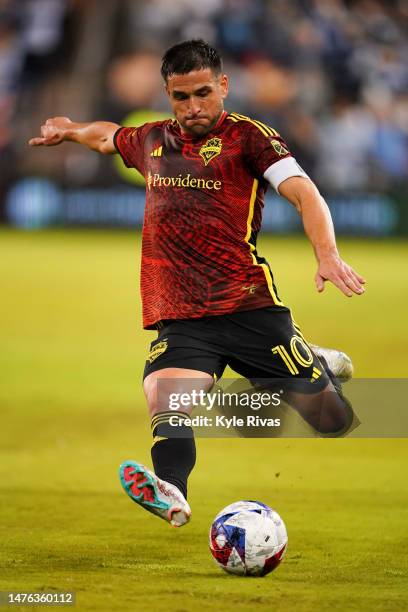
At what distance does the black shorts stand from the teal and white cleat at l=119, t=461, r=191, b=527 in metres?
0.78

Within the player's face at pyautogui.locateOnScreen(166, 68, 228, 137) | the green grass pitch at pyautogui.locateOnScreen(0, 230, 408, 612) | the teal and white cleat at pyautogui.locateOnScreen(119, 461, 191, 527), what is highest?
the player's face at pyautogui.locateOnScreen(166, 68, 228, 137)

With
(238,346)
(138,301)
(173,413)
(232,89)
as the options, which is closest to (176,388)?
(173,413)

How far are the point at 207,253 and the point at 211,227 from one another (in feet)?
0.41

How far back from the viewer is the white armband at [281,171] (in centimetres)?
586

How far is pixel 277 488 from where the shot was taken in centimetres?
781

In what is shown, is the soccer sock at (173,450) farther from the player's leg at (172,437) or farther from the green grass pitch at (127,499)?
the green grass pitch at (127,499)

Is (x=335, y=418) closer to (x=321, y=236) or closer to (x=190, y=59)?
(x=321, y=236)

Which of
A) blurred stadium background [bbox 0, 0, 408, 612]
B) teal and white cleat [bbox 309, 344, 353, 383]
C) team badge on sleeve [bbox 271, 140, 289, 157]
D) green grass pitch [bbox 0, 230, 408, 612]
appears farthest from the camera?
teal and white cleat [bbox 309, 344, 353, 383]

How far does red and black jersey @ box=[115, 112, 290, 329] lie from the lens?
19.9 ft

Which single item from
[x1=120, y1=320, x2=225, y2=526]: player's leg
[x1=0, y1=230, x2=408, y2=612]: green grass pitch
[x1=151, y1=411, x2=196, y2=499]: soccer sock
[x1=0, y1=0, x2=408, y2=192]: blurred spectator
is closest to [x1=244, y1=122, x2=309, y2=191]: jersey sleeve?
[x1=120, y1=320, x2=225, y2=526]: player's leg

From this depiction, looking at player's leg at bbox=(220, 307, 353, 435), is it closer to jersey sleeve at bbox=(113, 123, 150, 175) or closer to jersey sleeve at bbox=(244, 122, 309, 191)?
jersey sleeve at bbox=(244, 122, 309, 191)

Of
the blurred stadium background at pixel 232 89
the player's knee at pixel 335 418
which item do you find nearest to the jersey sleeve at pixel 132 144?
the player's knee at pixel 335 418

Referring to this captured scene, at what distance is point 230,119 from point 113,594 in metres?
2.35

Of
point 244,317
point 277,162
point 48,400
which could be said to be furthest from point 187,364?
point 48,400
